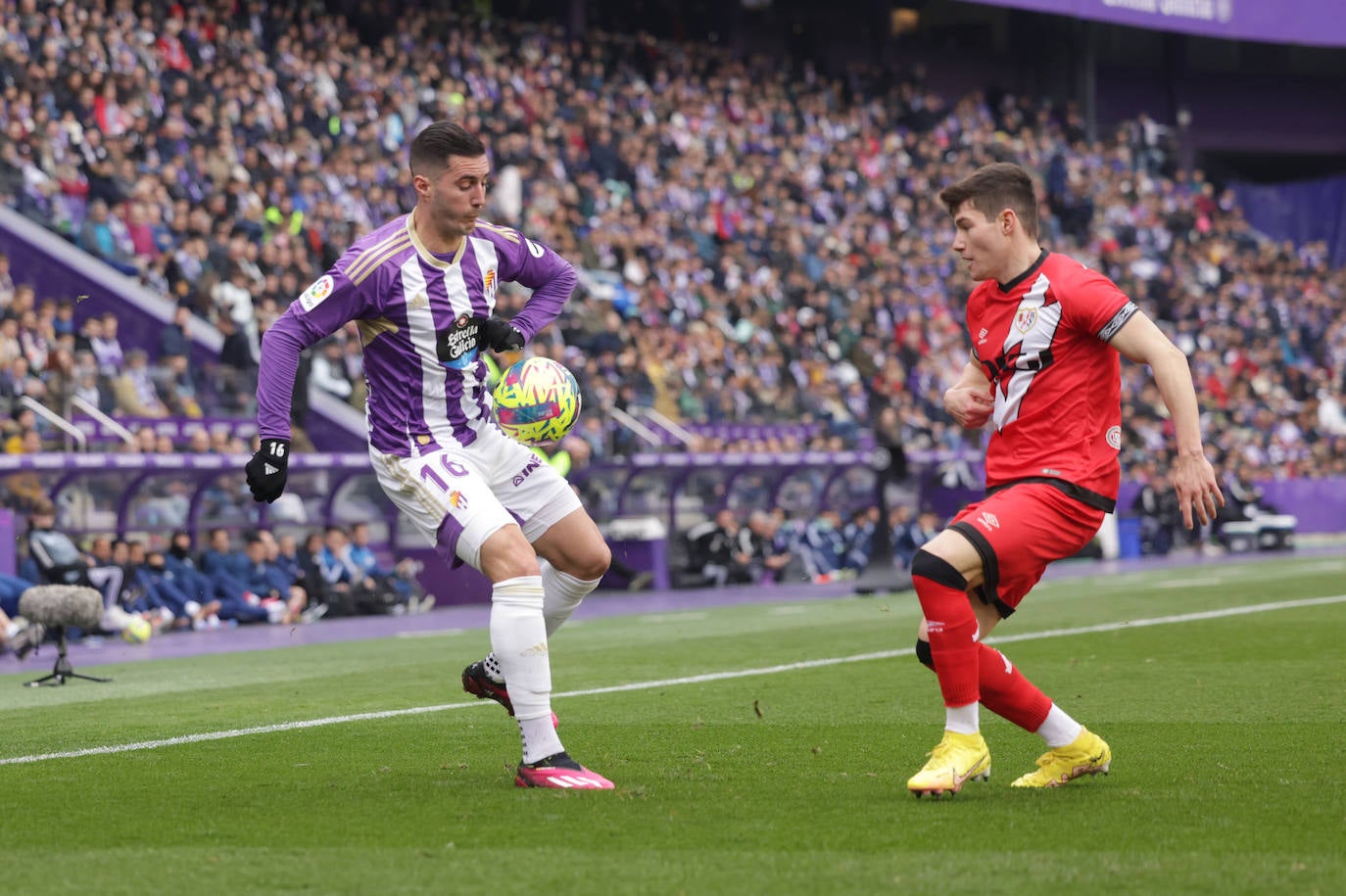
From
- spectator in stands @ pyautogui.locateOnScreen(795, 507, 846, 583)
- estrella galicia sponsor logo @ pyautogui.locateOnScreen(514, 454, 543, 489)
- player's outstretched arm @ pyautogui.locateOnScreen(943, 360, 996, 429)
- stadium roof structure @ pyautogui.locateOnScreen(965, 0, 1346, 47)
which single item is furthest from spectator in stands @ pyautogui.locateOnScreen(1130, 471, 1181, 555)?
player's outstretched arm @ pyautogui.locateOnScreen(943, 360, 996, 429)

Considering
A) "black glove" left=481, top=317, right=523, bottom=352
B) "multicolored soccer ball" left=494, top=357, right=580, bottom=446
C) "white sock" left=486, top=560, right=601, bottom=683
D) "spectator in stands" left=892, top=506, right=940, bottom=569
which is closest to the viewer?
"black glove" left=481, top=317, right=523, bottom=352

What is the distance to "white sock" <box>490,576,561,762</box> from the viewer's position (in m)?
6.10

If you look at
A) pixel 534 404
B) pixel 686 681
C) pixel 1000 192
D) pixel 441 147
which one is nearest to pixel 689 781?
pixel 534 404

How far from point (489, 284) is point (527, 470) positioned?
2.46 ft

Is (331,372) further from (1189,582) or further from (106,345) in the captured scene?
(1189,582)

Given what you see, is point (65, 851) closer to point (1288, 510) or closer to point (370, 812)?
point (370, 812)

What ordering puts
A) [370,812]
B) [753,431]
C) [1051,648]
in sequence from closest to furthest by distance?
[370,812]
[1051,648]
[753,431]

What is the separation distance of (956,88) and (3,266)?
94.6ft

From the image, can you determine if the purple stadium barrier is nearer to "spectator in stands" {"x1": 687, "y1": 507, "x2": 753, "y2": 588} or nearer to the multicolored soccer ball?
"spectator in stands" {"x1": 687, "y1": 507, "x2": 753, "y2": 588}

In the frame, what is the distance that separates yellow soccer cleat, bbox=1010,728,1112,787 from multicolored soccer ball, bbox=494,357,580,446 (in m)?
2.46

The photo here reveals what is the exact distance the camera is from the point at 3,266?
1753 cm

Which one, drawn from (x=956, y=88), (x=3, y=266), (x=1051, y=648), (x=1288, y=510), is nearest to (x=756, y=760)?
(x=1051, y=648)

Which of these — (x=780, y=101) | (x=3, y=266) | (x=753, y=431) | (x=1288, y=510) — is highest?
(x=780, y=101)

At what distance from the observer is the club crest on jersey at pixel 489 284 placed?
21.9ft
